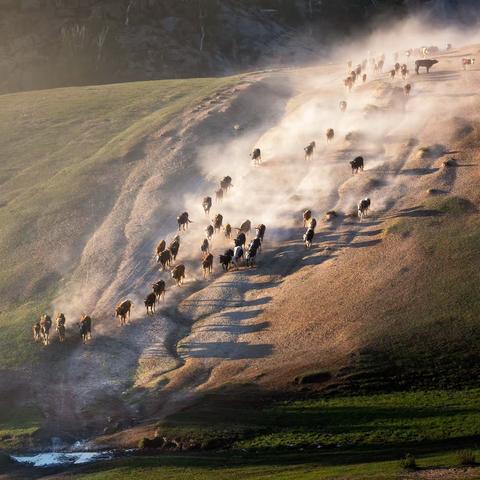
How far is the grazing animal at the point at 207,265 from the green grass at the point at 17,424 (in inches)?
643

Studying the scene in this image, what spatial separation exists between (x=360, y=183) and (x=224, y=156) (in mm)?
17509

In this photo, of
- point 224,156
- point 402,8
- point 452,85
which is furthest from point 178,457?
point 402,8

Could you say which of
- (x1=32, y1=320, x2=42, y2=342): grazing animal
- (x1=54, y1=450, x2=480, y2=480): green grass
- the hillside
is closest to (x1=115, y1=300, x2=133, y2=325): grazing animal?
the hillside

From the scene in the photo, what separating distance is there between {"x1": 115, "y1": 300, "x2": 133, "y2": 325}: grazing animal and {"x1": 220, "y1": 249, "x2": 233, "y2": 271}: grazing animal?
762cm

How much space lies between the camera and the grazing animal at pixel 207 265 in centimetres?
5534

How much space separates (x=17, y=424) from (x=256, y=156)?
3898 centimetres

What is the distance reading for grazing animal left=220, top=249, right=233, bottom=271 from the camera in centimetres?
5566

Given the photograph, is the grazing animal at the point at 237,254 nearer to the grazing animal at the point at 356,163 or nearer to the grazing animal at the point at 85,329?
the grazing animal at the point at 85,329

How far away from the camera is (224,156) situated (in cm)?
7825

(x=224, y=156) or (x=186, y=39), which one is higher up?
(x=186, y=39)

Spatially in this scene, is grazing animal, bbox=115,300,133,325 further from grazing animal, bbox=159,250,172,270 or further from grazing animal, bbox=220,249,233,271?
grazing animal, bbox=220,249,233,271

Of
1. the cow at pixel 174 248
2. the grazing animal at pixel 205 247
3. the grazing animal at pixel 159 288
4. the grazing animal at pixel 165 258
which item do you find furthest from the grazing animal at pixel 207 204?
the grazing animal at pixel 159 288

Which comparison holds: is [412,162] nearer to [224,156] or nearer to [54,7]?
[224,156]

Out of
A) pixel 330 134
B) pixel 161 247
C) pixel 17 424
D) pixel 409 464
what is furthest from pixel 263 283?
pixel 330 134
